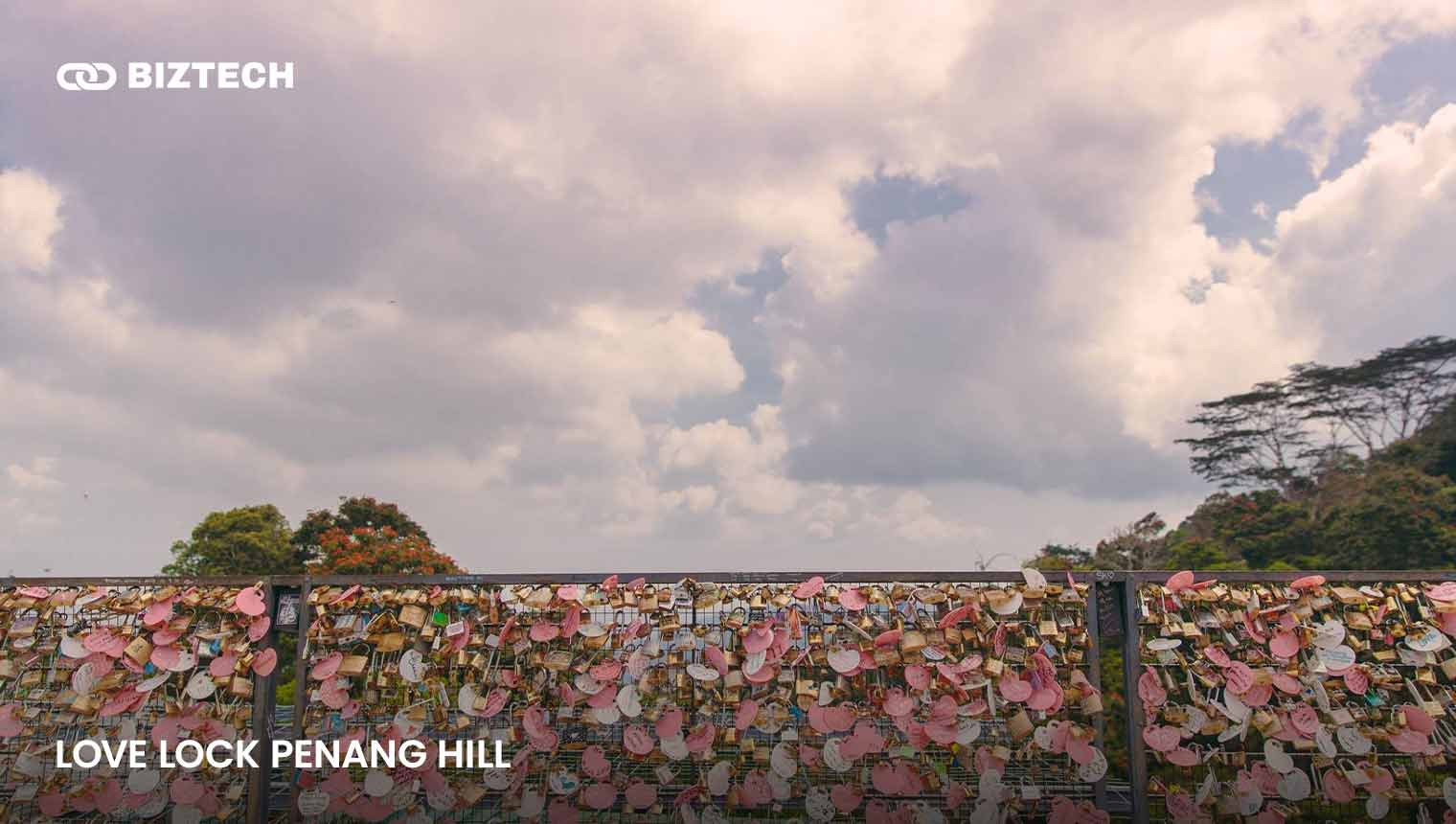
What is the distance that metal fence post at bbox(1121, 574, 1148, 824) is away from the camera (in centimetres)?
479

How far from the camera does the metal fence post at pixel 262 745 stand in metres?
4.94

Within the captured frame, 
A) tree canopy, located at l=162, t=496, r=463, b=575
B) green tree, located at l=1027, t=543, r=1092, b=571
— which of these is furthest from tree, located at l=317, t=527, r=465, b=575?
green tree, located at l=1027, t=543, r=1092, b=571

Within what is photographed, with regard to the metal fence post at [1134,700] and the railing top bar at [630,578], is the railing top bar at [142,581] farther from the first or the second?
the metal fence post at [1134,700]

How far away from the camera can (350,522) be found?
92.3 ft

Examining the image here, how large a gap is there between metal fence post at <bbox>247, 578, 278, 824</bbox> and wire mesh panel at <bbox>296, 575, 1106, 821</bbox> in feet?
0.65

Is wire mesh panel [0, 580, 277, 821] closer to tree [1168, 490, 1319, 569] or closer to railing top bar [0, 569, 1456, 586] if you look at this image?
railing top bar [0, 569, 1456, 586]

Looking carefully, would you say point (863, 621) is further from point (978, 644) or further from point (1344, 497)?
point (1344, 497)

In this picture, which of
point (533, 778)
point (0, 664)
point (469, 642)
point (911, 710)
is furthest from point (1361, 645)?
point (0, 664)

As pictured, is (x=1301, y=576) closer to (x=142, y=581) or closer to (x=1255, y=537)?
(x=142, y=581)

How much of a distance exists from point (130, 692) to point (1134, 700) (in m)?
5.34

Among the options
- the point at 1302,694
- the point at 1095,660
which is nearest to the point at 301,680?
the point at 1095,660

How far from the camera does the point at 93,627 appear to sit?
521 cm

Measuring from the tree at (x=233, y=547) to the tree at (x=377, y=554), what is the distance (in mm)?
1597

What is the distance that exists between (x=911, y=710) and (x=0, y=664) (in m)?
4.98
